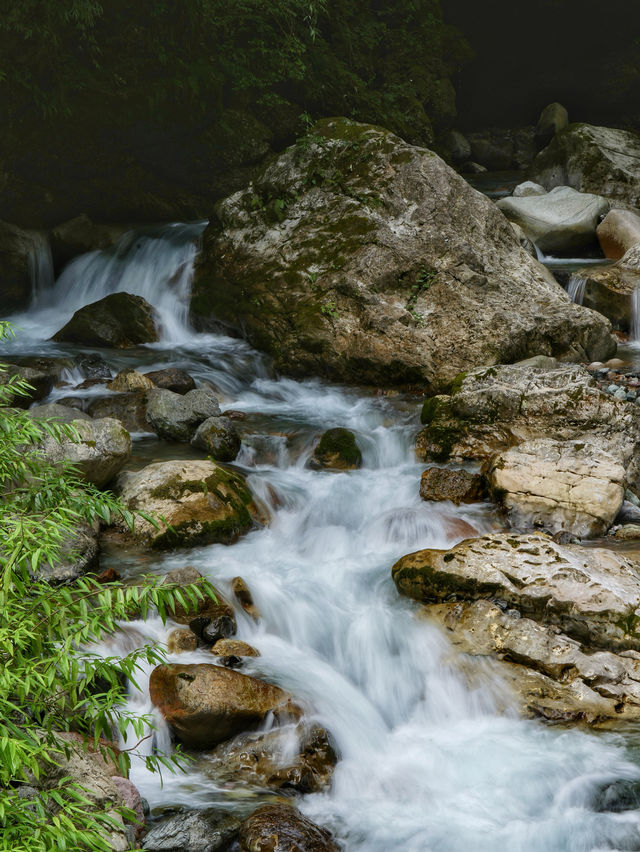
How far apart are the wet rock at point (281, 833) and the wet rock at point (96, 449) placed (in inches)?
134

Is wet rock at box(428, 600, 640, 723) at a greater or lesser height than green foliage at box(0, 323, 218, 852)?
lesser

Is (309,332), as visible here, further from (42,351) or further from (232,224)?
(42,351)

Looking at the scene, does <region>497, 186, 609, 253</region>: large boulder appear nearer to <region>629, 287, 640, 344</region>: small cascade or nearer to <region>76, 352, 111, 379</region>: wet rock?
<region>629, 287, 640, 344</region>: small cascade

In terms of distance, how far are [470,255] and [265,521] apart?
5545mm

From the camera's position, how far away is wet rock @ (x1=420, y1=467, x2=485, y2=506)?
22.6 ft

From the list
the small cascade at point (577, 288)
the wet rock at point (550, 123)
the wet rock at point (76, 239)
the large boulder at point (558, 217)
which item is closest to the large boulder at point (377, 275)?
the small cascade at point (577, 288)

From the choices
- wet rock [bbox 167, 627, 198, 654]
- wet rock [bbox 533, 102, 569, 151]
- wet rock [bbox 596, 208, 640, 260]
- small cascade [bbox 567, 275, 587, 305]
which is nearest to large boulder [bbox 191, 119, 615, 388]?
small cascade [bbox 567, 275, 587, 305]

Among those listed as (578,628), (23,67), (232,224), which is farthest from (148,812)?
(23,67)

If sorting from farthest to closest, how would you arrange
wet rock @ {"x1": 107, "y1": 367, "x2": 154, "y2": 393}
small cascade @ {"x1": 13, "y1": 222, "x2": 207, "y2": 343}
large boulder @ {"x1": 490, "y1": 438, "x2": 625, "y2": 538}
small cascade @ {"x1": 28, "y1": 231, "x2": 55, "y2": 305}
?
small cascade @ {"x1": 28, "y1": 231, "x2": 55, "y2": 305}
small cascade @ {"x1": 13, "y1": 222, "x2": 207, "y2": 343}
wet rock @ {"x1": 107, "y1": 367, "x2": 154, "y2": 393}
large boulder @ {"x1": 490, "y1": 438, "x2": 625, "y2": 538}

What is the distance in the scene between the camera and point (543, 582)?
5.11 metres

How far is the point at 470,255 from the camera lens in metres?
10.2

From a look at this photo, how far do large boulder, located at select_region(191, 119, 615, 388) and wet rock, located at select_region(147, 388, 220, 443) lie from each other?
224 centimetres

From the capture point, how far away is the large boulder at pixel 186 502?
6.11 metres

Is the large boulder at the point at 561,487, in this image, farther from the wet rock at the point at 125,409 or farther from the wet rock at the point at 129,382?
the wet rock at the point at 129,382
